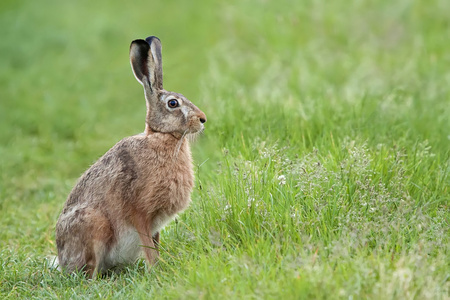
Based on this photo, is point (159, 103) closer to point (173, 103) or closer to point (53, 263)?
point (173, 103)

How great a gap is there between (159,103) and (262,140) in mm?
1570

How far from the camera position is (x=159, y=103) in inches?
209

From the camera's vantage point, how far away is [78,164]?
8.93m

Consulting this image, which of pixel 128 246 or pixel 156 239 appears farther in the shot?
pixel 156 239

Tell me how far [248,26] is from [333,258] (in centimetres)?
875

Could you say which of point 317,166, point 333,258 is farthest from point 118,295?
point 317,166

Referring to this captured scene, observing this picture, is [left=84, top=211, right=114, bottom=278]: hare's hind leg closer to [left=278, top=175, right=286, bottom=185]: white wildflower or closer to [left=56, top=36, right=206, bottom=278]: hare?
[left=56, top=36, right=206, bottom=278]: hare

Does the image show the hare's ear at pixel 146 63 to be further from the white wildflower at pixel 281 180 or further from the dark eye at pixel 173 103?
the white wildflower at pixel 281 180

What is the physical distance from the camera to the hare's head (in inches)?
206

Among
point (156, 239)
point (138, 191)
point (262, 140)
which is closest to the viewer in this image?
point (138, 191)

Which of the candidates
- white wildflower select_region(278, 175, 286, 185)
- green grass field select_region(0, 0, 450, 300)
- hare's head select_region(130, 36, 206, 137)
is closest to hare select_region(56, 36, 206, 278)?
hare's head select_region(130, 36, 206, 137)

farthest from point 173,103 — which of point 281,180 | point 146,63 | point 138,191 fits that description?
point 281,180

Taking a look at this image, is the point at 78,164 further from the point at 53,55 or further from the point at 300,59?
the point at 53,55

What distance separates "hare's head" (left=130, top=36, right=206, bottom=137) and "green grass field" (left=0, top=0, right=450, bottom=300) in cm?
49
